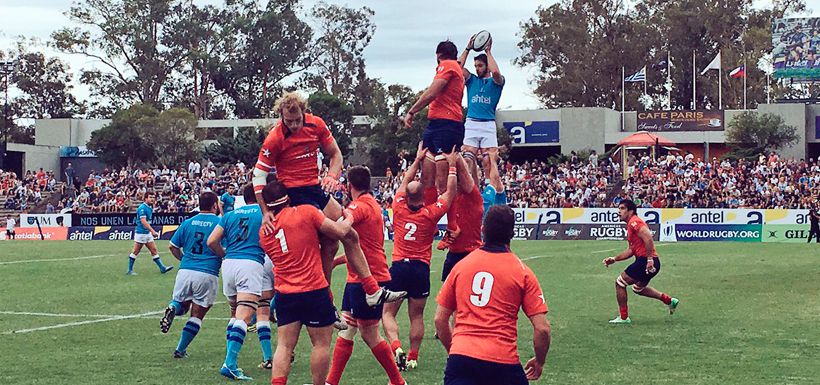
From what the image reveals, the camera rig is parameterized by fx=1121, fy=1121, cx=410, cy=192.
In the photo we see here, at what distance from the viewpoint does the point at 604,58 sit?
260 feet

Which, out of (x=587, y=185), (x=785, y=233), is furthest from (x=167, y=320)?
(x=587, y=185)

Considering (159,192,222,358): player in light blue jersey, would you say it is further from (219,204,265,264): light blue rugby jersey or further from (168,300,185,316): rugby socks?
(219,204,265,264): light blue rugby jersey

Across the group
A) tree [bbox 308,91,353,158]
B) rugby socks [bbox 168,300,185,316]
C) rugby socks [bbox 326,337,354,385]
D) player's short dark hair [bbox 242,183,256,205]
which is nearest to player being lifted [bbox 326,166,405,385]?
rugby socks [bbox 326,337,354,385]

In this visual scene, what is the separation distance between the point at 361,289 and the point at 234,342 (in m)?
1.68

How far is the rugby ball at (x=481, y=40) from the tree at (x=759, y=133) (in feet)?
152

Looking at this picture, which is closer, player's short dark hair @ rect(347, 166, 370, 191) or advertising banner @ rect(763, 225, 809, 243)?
player's short dark hair @ rect(347, 166, 370, 191)

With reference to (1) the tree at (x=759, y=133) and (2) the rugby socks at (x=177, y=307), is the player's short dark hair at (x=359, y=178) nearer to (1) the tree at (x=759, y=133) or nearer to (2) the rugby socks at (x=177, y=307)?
(2) the rugby socks at (x=177, y=307)

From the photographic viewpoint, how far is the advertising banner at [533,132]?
64625mm

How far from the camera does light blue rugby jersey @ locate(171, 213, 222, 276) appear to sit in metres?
13.3

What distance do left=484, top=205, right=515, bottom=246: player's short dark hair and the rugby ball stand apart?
693 centimetres

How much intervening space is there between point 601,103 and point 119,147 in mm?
33983

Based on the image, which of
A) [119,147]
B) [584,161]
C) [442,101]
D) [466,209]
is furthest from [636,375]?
[119,147]

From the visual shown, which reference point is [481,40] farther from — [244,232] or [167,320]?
[167,320]

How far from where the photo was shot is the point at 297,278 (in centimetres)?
950
